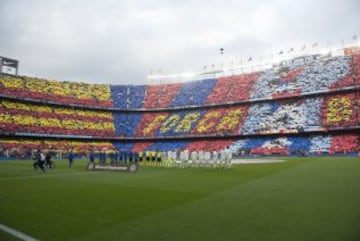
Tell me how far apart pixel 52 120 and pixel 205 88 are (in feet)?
123

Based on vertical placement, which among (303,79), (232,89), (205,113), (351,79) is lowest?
(205,113)

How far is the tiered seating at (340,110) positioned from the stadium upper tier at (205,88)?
226cm

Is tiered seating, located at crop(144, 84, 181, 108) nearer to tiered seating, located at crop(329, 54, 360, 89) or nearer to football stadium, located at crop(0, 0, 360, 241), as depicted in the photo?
football stadium, located at crop(0, 0, 360, 241)

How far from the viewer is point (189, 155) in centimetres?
3366

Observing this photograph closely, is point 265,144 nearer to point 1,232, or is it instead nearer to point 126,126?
point 126,126

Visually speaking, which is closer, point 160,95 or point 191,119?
point 191,119

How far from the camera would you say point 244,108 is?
73.8 meters

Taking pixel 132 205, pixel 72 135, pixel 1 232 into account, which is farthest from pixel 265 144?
pixel 1 232

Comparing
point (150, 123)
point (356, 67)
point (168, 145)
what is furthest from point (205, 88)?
point (356, 67)

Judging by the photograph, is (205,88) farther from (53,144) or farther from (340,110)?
(53,144)

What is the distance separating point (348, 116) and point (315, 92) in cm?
893

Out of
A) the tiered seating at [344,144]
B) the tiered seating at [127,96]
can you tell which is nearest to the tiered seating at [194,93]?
the tiered seating at [127,96]

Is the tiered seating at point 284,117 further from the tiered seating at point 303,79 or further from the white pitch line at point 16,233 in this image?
the white pitch line at point 16,233

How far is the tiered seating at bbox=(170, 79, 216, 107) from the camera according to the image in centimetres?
8180
